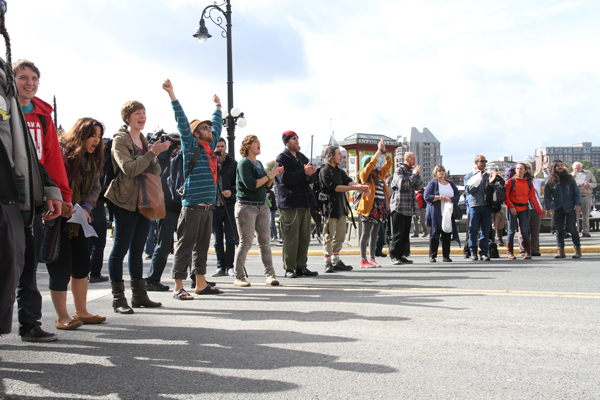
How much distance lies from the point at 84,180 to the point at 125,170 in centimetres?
38

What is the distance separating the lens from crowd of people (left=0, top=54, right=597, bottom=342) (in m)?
3.12

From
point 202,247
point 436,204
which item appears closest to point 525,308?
point 202,247

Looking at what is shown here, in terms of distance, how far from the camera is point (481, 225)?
10.4m

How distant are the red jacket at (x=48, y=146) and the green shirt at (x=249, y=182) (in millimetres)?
3192

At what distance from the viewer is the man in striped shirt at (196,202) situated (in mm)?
5773

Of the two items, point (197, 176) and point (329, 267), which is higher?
point (197, 176)

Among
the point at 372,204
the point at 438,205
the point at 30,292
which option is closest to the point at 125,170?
the point at 30,292

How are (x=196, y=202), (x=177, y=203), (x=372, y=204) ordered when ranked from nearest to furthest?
(x=196, y=202)
(x=177, y=203)
(x=372, y=204)

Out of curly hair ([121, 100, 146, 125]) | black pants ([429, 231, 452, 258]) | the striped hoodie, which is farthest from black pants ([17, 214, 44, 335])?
black pants ([429, 231, 452, 258])

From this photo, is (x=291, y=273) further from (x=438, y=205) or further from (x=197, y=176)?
(x=438, y=205)

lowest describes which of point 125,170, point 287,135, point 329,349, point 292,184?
point 329,349

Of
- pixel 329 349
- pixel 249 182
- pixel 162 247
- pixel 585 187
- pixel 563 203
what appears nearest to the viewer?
pixel 329 349

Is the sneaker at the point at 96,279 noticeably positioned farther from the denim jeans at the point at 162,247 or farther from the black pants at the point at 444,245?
the black pants at the point at 444,245

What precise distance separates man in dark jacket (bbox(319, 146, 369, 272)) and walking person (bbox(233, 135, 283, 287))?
171 cm
